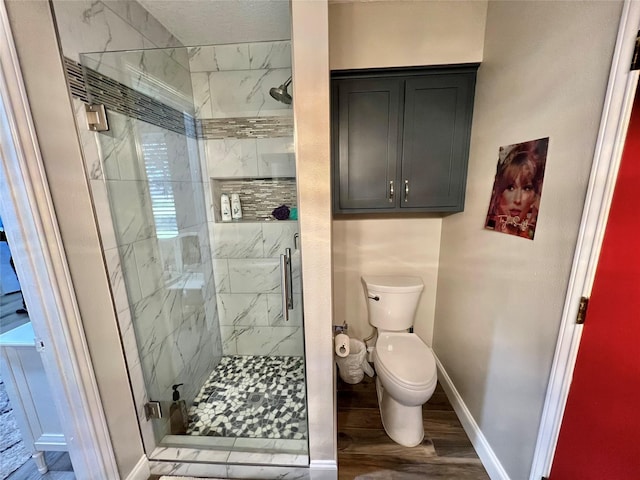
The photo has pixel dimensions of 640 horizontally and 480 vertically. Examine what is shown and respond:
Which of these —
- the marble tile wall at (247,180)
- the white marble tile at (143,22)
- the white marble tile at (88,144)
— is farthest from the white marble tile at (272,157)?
the white marble tile at (88,144)

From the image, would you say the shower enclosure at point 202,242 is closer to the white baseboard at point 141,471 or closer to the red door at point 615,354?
the white baseboard at point 141,471

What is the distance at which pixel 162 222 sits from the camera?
1569 millimetres

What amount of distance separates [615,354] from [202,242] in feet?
7.32

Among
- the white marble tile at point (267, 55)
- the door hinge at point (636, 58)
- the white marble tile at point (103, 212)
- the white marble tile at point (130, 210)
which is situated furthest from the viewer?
the white marble tile at point (267, 55)

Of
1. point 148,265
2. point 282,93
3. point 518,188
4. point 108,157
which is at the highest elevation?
point 282,93

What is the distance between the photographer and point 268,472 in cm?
133

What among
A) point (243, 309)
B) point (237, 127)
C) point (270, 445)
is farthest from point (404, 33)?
point (270, 445)

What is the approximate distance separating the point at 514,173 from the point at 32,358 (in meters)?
2.53

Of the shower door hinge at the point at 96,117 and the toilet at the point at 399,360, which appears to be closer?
the shower door hinge at the point at 96,117

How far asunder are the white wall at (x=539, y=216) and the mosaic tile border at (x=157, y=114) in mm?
1155

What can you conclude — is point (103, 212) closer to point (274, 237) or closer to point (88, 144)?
point (88, 144)

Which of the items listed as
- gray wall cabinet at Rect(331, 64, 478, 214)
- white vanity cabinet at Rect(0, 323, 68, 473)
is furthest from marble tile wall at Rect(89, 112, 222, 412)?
Answer: gray wall cabinet at Rect(331, 64, 478, 214)

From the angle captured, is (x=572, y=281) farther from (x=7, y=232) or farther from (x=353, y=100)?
(x=7, y=232)

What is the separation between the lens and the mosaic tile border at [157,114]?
1.07 meters
